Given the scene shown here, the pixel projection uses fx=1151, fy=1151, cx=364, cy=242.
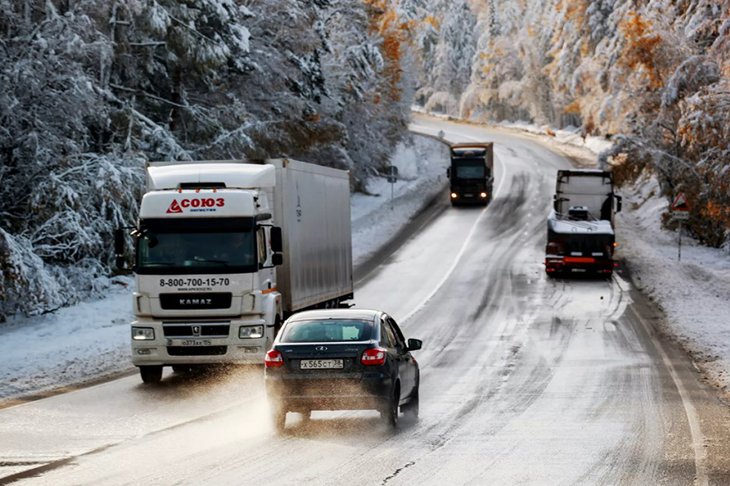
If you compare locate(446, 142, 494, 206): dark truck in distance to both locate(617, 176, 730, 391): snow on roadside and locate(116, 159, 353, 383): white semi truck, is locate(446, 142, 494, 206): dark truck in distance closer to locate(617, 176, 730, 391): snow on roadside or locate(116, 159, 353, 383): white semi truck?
locate(617, 176, 730, 391): snow on roadside

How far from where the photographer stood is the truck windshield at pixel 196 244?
19141mm

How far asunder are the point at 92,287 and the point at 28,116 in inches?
209

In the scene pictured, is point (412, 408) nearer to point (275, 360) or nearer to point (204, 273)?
point (275, 360)

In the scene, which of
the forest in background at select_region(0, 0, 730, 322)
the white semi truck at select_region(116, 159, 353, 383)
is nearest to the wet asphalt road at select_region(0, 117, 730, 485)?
the white semi truck at select_region(116, 159, 353, 383)

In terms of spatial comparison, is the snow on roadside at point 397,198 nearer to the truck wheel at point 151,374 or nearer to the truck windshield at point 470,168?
the truck windshield at point 470,168

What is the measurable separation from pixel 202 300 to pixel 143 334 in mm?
1172

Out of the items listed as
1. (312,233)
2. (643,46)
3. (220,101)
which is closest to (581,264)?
(643,46)

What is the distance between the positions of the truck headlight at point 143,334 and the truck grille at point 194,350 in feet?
1.18

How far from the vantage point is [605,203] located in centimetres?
4497

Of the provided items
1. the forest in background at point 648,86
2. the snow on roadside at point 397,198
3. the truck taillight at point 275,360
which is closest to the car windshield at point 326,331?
the truck taillight at point 275,360

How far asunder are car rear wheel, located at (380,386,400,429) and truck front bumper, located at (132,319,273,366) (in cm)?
483

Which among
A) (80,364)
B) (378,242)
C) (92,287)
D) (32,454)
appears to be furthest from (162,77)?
(32,454)

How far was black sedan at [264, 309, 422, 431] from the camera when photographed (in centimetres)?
1410

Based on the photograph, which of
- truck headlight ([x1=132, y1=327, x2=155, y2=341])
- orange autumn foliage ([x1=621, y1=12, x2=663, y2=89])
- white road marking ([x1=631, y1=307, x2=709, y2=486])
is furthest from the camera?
orange autumn foliage ([x1=621, y1=12, x2=663, y2=89])
